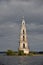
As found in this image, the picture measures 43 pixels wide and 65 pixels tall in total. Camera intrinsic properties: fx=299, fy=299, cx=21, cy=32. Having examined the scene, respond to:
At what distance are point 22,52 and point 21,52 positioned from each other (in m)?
0.83

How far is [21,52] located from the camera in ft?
654

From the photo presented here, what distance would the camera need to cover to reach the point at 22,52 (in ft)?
656

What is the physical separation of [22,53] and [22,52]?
67cm

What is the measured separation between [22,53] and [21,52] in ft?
3.57

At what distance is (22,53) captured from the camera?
656 feet
